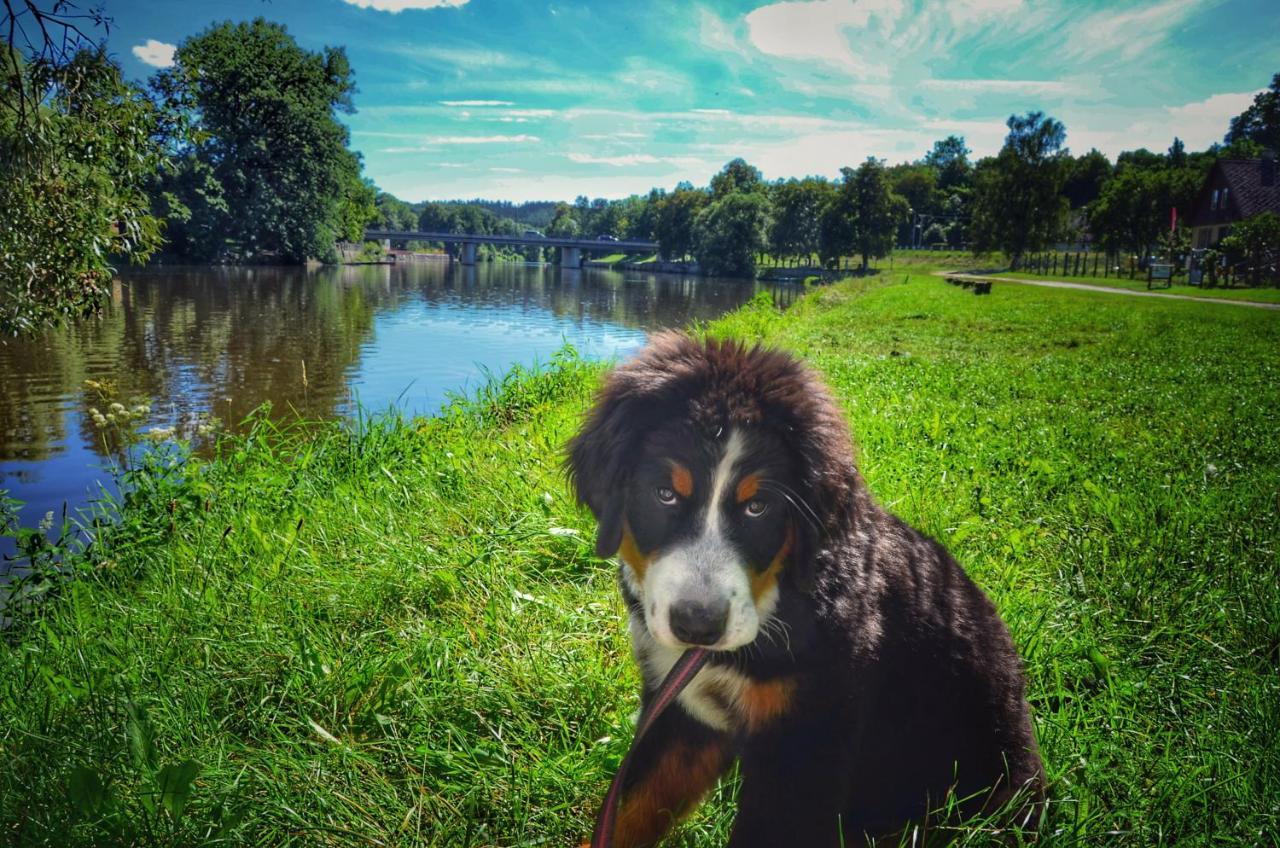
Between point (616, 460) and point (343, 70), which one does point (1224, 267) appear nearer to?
point (616, 460)

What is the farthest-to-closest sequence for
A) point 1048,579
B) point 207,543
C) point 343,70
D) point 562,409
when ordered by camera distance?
point 343,70 < point 562,409 < point 207,543 < point 1048,579

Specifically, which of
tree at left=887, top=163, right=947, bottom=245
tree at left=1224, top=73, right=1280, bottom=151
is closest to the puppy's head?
tree at left=1224, top=73, right=1280, bottom=151

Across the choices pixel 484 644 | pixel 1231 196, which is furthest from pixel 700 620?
pixel 1231 196

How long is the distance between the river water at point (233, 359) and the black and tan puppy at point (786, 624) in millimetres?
1972

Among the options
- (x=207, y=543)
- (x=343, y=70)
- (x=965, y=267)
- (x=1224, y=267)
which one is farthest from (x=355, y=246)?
(x=207, y=543)

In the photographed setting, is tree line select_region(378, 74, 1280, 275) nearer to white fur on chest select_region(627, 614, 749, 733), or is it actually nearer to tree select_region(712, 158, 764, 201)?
tree select_region(712, 158, 764, 201)

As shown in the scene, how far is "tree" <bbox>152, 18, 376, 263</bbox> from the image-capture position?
142ft

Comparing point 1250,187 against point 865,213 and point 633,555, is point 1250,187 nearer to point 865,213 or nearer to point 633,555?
point 865,213

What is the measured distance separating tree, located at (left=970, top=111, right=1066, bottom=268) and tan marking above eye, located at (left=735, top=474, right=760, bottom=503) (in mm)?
70970

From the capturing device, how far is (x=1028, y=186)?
6116cm

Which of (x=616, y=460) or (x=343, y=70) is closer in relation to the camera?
(x=616, y=460)

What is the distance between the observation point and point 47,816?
2.11 metres

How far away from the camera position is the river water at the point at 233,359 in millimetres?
10570

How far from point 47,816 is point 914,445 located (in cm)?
596
